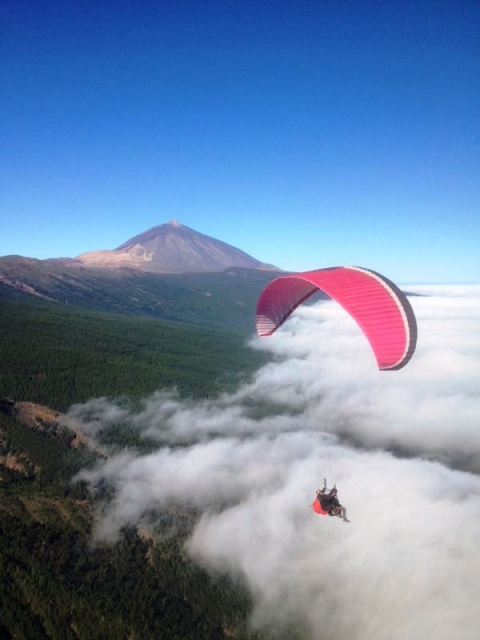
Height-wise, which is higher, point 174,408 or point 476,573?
point 174,408

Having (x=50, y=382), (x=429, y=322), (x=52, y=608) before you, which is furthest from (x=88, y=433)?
(x=429, y=322)

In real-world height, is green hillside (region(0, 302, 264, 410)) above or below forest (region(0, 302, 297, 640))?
above

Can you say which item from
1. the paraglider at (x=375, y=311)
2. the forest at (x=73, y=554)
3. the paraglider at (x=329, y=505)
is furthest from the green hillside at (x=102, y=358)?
the paraglider at (x=375, y=311)

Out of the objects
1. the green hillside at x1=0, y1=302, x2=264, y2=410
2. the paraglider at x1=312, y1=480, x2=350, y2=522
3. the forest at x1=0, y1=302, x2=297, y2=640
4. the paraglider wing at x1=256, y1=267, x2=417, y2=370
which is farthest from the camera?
the green hillside at x1=0, y1=302, x2=264, y2=410

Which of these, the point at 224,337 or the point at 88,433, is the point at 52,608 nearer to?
the point at 88,433

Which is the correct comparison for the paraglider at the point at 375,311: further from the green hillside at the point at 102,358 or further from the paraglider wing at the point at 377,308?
the green hillside at the point at 102,358

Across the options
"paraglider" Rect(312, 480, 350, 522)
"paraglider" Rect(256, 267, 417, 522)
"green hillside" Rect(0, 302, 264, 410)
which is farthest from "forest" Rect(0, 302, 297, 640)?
"paraglider" Rect(256, 267, 417, 522)

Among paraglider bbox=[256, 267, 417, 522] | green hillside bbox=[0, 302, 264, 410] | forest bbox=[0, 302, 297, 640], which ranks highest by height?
paraglider bbox=[256, 267, 417, 522]

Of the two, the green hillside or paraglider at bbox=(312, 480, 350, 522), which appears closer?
paraglider at bbox=(312, 480, 350, 522)

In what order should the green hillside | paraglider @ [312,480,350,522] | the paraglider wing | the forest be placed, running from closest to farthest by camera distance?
the paraglider wing < paraglider @ [312,480,350,522] < the forest < the green hillside

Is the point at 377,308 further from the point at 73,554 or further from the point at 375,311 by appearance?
the point at 73,554

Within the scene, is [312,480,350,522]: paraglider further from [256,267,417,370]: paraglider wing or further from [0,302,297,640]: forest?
[0,302,297,640]: forest
